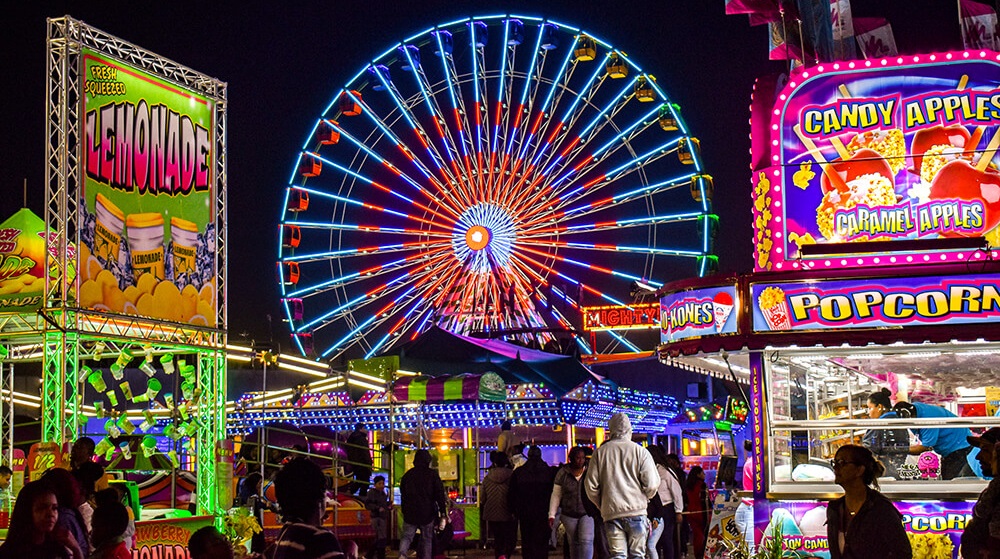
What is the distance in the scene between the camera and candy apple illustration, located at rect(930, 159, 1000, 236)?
37.2 ft

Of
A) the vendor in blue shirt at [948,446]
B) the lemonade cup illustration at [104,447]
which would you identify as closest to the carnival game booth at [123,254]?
the lemonade cup illustration at [104,447]

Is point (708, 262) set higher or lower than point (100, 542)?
higher

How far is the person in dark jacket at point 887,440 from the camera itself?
10.8m

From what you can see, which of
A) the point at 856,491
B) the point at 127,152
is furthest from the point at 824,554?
the point at 127,152

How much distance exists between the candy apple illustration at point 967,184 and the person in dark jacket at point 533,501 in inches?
184

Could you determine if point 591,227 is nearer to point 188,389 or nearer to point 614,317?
point 614,317

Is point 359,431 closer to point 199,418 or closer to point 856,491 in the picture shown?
point 199,418

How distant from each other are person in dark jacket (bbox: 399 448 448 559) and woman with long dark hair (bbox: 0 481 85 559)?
301 inches

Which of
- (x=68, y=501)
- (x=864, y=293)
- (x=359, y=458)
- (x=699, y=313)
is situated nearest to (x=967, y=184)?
(x=864, y=293)

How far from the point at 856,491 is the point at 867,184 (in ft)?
20.2

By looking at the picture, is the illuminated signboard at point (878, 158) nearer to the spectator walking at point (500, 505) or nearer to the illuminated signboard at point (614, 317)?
the spectator walking at point (500, 505)

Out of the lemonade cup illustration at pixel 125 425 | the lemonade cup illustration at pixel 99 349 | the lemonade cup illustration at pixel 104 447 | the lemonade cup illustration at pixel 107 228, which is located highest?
the lemonade cup illustration at pixel 107 228

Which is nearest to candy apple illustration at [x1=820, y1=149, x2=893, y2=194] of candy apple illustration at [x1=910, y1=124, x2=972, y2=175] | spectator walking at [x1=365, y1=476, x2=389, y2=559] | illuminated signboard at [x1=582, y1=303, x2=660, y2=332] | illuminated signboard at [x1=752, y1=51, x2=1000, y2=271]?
illuminated signboard at [x1=752, y1=51, x2=1000, y2=271]

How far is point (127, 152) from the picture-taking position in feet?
39.6
